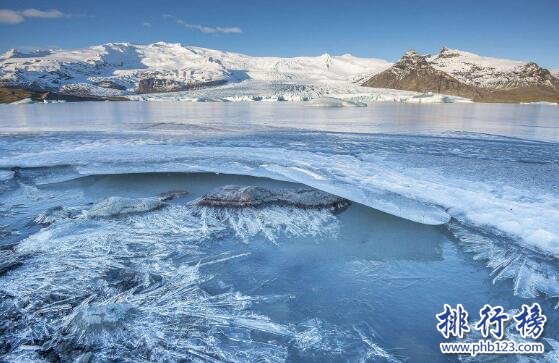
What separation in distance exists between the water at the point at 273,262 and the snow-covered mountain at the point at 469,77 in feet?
466

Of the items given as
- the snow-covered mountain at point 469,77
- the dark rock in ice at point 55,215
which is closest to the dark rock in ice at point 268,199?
the dark rock in ice at point 55,215

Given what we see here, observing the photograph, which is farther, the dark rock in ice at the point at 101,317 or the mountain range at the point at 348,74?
the mountain range at the point at 348,74

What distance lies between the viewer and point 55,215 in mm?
5184

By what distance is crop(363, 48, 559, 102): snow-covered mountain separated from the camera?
148 meters

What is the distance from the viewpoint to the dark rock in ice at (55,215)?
501 cm

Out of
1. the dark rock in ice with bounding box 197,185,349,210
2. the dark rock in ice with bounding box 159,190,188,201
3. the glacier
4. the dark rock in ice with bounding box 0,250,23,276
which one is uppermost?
the glacier

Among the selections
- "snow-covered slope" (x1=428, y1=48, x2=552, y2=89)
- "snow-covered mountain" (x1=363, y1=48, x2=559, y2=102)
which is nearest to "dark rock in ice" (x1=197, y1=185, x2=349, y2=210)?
"snow-covered mountain" (x1=363, y1=48, x2=559, y2=102)

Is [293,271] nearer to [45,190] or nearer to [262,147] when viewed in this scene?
[45,190]

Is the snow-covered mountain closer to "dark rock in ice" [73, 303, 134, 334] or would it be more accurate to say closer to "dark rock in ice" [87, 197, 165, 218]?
"dark rock in ice" [87, 197, 165, 218]

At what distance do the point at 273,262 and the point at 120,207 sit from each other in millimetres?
2630

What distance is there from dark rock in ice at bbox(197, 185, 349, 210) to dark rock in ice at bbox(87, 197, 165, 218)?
713 millimetres

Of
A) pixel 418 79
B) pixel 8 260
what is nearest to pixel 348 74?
pixel 418 79

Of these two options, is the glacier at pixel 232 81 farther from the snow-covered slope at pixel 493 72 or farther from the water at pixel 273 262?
the water at pixel 273 262

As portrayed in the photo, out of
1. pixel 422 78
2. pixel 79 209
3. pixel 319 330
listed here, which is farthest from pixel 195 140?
pixel 422 78
